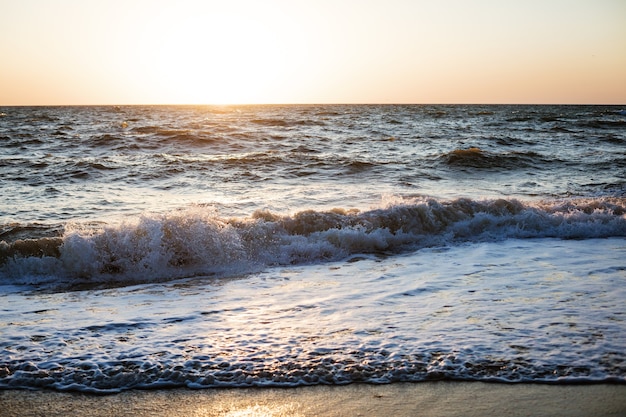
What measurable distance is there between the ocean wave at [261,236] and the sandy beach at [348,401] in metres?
3.33

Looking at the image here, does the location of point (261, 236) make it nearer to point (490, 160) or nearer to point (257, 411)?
point (257, 411)

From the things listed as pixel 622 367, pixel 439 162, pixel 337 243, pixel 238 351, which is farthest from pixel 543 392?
pixel 439 162

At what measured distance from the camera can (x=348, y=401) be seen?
337 cm

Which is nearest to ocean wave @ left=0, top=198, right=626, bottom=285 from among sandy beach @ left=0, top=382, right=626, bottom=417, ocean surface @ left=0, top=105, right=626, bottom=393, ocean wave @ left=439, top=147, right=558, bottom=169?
ocean surface @ left=0, top=105, right=626, bottom=393

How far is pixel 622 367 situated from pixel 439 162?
13984mm

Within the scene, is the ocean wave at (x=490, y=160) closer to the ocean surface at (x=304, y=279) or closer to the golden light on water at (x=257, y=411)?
the ocean surface at (x=304, y=279)

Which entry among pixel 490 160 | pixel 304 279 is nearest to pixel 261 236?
pixel 304 279

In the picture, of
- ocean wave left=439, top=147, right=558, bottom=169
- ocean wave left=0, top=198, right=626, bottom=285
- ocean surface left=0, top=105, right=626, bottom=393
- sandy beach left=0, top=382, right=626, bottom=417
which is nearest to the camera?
sandy beach left=0, top=382, right=626, bottom=417

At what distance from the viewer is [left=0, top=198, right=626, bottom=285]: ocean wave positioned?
705 cm

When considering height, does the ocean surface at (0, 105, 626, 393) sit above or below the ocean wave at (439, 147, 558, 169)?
below

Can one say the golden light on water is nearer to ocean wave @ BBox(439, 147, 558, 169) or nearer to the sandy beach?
the sandy beach

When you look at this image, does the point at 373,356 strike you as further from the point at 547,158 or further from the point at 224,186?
the point at 547,158

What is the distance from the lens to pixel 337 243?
8.09 m

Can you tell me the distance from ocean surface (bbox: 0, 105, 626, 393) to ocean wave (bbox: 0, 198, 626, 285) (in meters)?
0.03
